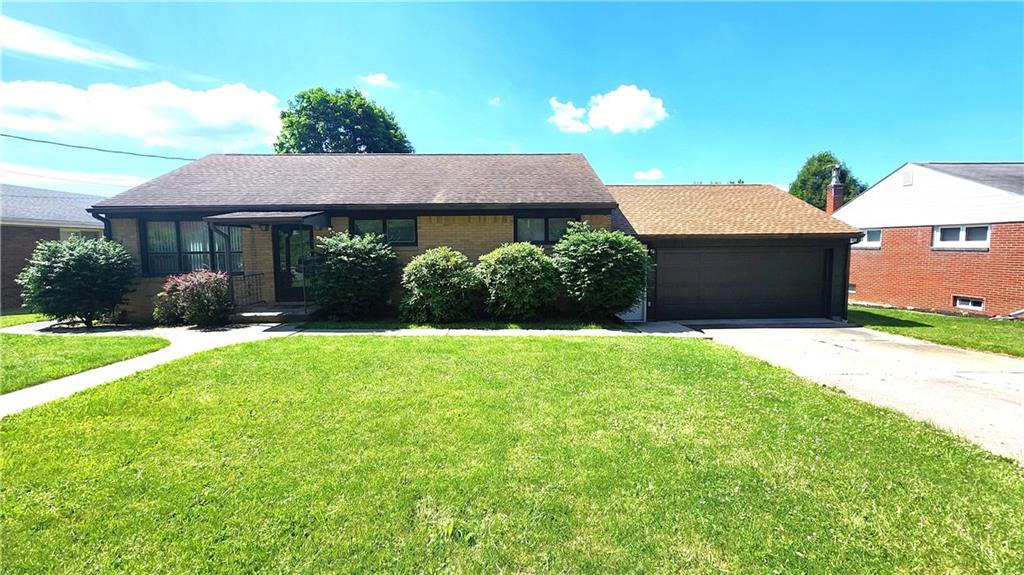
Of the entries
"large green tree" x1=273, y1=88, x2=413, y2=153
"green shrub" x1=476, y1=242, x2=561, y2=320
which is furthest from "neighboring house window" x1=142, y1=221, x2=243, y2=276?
"large green tree" x1=273, y1=88, x2=413, y2=153

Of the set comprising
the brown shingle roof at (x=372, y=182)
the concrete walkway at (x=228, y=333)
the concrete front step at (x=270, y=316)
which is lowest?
the concrete walkway at (x=228, y=333)

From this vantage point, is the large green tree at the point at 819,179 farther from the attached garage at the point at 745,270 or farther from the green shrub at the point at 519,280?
the green shrub at the point at 519,280

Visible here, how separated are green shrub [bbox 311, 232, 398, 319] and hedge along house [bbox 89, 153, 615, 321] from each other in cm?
95

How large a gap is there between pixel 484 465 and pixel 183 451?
2.60 meters

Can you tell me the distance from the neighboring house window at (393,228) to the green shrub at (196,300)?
3552 mm

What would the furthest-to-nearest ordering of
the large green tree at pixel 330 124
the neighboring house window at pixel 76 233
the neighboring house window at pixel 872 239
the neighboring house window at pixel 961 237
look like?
the large green tree at pixel 330 124
the neighboring house window at pixel 872 239
the neighboring house window at pixel 76 233
the neighboring house window at pixel 961 237

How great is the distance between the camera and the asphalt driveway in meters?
4.52

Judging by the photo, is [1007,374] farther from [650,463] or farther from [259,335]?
[259,335]

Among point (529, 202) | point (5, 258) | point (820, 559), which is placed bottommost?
point (820, 559)

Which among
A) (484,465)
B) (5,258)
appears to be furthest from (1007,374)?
(5,258)

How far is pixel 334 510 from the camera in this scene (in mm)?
2855


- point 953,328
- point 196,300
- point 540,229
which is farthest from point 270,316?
point 953,328

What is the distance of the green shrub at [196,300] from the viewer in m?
9.94

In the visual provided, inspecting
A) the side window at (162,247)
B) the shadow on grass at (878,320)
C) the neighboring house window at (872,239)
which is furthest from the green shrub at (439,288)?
the neighboring house window at (872,239)
